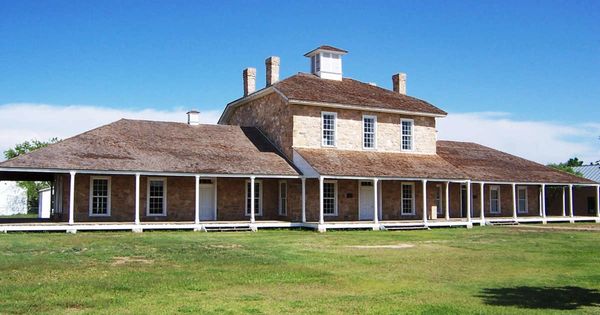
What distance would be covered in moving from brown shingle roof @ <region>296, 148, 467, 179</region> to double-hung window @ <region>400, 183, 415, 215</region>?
1422 millimetres

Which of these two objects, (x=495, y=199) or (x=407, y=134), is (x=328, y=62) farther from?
(x=495, y=199)

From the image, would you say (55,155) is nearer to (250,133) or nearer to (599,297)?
(250,133)

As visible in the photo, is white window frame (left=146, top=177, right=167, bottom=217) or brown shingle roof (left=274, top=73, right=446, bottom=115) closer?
white window frame (left=146, top=177, right=167, bottom=217)

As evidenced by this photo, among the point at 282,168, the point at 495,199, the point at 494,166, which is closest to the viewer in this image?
the point at 282,168

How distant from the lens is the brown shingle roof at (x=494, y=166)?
34.0m

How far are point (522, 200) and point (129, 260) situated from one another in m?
28.9

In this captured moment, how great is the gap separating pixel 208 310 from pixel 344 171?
18.8m

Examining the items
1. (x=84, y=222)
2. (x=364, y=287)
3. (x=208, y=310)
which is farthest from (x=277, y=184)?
(x=208, y=310)

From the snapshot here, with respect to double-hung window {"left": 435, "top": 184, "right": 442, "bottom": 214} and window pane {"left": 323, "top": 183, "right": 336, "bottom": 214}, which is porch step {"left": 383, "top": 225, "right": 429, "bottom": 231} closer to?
window pane {"left": 323, "top": 183, "right": 336, "bottom": 214}

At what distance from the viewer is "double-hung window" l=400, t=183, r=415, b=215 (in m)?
31.5

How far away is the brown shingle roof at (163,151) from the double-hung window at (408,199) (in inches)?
257

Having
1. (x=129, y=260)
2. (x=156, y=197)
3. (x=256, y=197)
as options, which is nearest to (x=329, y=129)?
(x=256, y=197)

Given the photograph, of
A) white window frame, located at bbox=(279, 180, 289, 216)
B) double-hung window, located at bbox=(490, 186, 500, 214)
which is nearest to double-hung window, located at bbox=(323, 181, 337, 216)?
white window frame, located at bbox=(279, 180, 289, 216)

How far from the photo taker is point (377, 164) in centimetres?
2928
